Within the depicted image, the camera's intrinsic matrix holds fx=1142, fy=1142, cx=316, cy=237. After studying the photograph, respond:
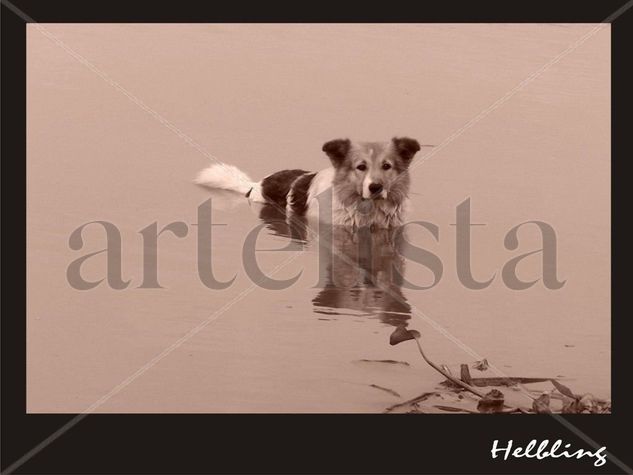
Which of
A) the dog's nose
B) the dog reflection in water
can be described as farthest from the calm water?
the dog's nose

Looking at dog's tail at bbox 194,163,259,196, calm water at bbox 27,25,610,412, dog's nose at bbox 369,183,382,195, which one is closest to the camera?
calm water at bbox 27,25,610,412

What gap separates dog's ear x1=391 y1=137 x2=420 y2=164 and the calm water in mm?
43

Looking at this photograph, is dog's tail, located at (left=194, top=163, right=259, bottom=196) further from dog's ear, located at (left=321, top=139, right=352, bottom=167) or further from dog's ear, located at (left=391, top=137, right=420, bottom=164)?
dog's ear, located at (left=391, top=137, right=420, bottom=164)

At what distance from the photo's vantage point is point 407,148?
5879 mm

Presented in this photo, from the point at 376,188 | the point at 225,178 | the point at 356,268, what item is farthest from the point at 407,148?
the point at 225,178

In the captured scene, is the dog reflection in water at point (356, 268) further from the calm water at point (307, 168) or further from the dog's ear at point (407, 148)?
the dog's ear at point (407, 148)

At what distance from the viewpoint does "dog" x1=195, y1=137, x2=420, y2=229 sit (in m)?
5.88

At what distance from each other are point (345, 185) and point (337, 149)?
0.86 ft

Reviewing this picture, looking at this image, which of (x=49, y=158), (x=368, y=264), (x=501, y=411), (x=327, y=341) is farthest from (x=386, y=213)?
(x=49, y=158)

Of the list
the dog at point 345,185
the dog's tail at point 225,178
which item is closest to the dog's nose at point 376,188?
the dog at point 345,185

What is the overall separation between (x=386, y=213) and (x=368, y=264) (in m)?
0.39

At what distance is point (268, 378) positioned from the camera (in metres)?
5.40

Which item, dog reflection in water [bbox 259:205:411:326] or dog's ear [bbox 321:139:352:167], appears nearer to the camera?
dog reflection in water [bbox 259:205:411:326]

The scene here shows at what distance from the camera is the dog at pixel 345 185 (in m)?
5.88
